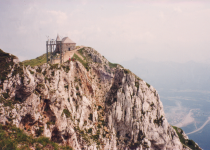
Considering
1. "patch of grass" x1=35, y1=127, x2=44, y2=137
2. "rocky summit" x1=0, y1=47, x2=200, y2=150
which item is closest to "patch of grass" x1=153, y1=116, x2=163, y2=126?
"rocky summit" x1=0, y1=47, x2=200, y2=150

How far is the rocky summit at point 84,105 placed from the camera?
3609 cm

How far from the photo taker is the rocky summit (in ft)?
118

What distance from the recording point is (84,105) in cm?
4959

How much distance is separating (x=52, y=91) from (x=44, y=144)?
26.4m

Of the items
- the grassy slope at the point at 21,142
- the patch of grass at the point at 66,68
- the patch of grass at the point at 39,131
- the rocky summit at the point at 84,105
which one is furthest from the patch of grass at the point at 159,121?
the grassy slope at the point at 21,142

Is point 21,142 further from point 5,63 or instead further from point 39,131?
point 5,63

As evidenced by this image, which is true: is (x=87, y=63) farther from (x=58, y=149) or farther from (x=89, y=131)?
(x=58, y=149)

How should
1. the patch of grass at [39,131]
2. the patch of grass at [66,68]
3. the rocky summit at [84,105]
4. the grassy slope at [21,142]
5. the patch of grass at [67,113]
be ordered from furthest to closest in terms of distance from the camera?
1. the patch of grass at [66,68]
2. the patch of grass at [67,113]
3. the patch of grass at [39,131]
4. the rocky summit at [84,105]
5. the grassy slope at [21,142]

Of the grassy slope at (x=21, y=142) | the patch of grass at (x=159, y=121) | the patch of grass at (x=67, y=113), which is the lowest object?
the patch of grass at (x=159, y=121)

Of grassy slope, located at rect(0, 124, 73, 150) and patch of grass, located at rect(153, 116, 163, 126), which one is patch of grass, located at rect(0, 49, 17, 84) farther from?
patch of grass, located at rect(153, 116, 163, 126)

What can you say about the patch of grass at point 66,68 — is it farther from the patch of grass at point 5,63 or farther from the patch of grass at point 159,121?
the patch of grass at point 159,121

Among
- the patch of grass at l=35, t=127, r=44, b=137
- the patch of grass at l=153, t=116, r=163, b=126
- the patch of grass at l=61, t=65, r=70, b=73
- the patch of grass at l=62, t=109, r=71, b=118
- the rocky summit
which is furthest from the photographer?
the patch of grass at l=153, t=116, r=163, b=126

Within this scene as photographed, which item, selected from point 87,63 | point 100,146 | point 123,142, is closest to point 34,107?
point 100,146

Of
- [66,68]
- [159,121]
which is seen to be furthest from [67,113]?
[159,121]
